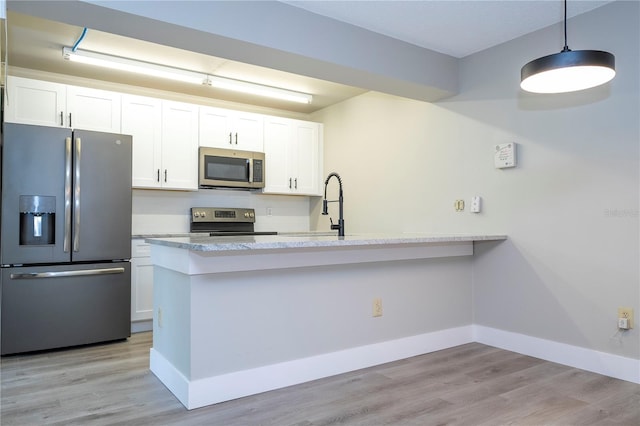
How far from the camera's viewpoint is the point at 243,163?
476 centimetres

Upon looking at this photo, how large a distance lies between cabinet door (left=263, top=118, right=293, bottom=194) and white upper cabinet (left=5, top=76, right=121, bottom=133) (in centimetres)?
158

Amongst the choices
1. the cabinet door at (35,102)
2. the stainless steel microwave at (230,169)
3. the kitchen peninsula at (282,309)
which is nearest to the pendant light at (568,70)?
the kitchen peninsula at (282,309)

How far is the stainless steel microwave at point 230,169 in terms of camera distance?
177 inches

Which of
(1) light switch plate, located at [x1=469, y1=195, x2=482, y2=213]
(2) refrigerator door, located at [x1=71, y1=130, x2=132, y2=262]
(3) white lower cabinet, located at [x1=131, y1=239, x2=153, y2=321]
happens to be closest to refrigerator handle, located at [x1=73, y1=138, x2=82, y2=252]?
(2) refrigerator door, located at [x1=71, y1=130, x2=132, y2=262]

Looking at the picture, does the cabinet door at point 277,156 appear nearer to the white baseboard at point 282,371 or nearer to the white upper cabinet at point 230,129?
the white upper cabinet at point 230,129

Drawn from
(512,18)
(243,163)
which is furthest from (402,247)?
(243,163)

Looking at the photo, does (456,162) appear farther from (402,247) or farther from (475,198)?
(402,247)

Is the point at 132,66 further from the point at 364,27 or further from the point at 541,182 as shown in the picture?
the point at 541,182

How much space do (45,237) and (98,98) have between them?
4.41 feet

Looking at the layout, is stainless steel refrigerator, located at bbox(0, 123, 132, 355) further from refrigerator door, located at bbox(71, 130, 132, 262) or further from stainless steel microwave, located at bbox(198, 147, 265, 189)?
stainless steel microwave, located at bbox(198, 147, 265, 189)

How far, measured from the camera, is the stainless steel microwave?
14.7 ft

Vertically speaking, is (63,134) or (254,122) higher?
(254,122)

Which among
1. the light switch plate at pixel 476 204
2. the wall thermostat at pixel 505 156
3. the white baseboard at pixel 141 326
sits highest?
the wall thermostat at pixel 505 156

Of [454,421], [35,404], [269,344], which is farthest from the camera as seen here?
[269,344]
